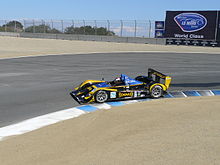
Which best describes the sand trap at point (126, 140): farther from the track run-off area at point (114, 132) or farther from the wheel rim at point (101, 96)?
the wheel rim at point (101, 96)

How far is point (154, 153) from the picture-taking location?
5754mm

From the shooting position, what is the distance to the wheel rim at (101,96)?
10.0 metres

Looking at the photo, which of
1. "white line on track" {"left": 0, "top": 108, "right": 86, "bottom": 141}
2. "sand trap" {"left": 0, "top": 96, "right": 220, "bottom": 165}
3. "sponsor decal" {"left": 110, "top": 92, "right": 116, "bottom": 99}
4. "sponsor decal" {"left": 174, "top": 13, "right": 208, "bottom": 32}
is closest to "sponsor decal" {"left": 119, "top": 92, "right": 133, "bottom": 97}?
"sponsor decal" {"left": 110, "top": 92, "right": 116, "bottom": 99}

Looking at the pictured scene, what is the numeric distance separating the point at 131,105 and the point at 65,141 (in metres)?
3.69

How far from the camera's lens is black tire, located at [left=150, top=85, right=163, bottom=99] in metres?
10.8

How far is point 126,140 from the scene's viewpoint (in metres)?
6.56

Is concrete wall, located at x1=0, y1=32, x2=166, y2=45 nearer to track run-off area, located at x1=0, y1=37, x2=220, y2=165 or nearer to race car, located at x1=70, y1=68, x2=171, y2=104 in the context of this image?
track run-off area, located at x1=0, y1=37, x2=220, y2=165

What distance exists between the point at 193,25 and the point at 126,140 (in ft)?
116

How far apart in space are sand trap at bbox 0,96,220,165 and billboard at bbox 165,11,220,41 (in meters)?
30.7

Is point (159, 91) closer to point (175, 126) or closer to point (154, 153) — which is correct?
point (175, 126)

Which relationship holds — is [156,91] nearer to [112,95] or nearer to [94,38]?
[112,95]

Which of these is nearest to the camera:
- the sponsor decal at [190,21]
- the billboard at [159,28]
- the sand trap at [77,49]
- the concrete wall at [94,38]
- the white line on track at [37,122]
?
the white line on track at [37,122]

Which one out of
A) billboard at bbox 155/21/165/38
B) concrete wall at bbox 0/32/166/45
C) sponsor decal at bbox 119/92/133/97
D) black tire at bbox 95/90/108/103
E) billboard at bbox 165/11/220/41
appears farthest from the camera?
concrete wall at bbox 0/32/166/45

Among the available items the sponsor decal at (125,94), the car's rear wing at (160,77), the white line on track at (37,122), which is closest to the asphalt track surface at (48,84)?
the white line on track at (37,122)
